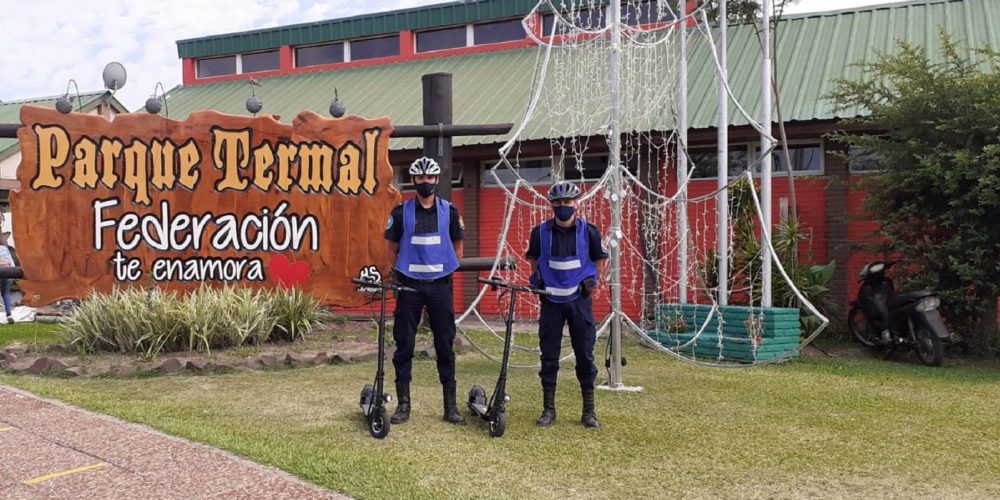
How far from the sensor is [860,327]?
1040cm

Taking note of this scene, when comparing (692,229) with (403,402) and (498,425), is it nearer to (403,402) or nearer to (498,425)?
(403,402)

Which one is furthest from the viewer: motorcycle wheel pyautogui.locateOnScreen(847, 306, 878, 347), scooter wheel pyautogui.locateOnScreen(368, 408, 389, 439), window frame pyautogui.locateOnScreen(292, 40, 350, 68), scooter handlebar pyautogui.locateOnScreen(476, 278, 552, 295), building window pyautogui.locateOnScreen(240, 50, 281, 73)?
building window pyautogui.locateOnScreen(240, 50, 281, 73)

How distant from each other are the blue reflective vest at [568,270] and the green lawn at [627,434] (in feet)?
2.88

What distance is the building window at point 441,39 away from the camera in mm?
17438

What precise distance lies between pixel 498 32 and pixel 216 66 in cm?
735

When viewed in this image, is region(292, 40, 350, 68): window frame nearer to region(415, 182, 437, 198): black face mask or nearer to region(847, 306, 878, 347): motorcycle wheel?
region(847, 306, 878, 347): motorcycle wheel

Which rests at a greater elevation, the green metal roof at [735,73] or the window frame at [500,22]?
the window frame at [500,22]

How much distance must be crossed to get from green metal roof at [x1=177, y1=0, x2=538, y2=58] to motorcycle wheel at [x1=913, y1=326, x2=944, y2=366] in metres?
9.84

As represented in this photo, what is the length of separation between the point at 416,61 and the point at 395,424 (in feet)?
42.6

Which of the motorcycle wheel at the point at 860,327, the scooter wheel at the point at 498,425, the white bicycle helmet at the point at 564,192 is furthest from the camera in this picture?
the motorcycle wheel at the point at 860,327

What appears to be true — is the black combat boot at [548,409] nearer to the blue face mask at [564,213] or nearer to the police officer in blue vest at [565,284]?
the police officer in blue vest at [565,284]

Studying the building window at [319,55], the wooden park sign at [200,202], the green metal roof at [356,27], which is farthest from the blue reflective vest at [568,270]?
the building window at [319,55]

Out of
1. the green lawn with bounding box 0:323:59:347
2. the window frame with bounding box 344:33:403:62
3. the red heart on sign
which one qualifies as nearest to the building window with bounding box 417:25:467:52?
the window frame with bounding box 344:33:403:62

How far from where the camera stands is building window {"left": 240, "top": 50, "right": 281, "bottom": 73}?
762 inches
